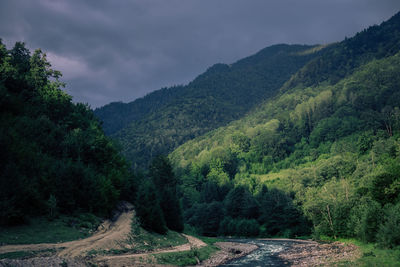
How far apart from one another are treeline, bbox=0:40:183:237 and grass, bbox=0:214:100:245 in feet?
4.77

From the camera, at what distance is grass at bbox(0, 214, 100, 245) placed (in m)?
35.4

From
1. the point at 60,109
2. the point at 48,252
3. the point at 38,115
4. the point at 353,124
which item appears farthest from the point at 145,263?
the point at 353,124

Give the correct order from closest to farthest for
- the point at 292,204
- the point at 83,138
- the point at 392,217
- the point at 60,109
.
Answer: the point at 392,217 < the point at 83,138 < the point at 60,109 < the point at 292,204

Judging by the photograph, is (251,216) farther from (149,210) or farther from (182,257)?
(182,257)

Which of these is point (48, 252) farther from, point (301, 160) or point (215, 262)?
point (301, 160)

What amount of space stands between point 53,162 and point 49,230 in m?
17.6

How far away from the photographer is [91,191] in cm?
5656

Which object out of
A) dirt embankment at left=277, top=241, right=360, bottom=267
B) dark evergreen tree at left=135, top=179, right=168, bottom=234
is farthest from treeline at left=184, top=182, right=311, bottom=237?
dark evergreen tree at left=135, top=179, right=168, bottom=234

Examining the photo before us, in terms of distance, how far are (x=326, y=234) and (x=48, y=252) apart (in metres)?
70.7

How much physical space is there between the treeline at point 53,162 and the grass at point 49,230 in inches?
57.2

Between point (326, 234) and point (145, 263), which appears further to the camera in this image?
point (326, 234)

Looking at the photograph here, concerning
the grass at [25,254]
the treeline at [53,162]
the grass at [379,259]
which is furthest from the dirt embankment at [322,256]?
the grass at [25,254]

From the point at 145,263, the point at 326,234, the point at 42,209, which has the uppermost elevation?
the point at 42,209

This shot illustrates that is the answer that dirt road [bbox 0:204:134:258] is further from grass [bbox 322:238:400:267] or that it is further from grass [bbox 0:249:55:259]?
grass [bbox 322:238:400:267]
